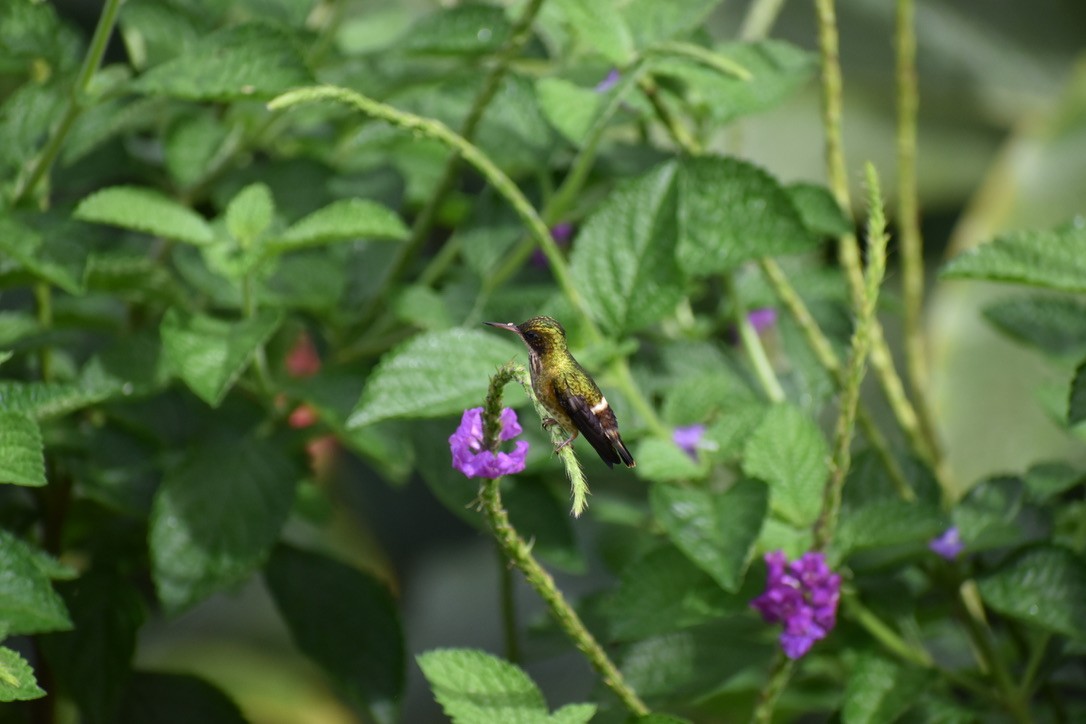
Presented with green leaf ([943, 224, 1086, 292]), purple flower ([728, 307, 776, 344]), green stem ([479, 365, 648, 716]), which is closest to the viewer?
green stem ([479, 365, 648, 716])

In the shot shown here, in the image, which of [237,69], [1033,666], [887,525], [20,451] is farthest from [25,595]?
[1033,666]

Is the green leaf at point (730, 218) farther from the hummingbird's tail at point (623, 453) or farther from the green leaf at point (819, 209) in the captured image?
the hummingbird's tail at point (623, 453)

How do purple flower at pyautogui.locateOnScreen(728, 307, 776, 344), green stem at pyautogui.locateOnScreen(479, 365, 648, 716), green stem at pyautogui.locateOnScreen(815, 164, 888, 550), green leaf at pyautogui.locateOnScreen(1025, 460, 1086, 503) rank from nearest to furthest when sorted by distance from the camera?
green stem at pyautogui.locateOnScreen(479, 365, 648, 716) < green stem at pyautogui.locateOnScreen(815, 164, 888, 550) < green leaf at pyautogui.locateOnScreen(1025, 460, 1086, 503) < purple flower at pyautogui.locateOnScreen(728, 307, 776, 344)

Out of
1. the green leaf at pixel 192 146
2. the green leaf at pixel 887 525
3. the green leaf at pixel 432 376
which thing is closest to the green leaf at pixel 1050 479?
the green leaf at pixel 887 525

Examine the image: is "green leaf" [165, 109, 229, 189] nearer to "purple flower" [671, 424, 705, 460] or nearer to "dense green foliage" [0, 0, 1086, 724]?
"dense green foliage" [0, 0, 1086, 724]

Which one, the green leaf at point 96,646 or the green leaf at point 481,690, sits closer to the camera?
the green leaf at point 481,690

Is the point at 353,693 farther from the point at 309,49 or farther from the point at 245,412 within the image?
the point at 309,49

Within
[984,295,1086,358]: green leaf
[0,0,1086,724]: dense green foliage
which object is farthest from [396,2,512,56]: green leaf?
[984,295,1086,358]: green leaf

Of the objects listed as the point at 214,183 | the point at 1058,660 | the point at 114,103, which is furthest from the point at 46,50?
the point at 1058,660
